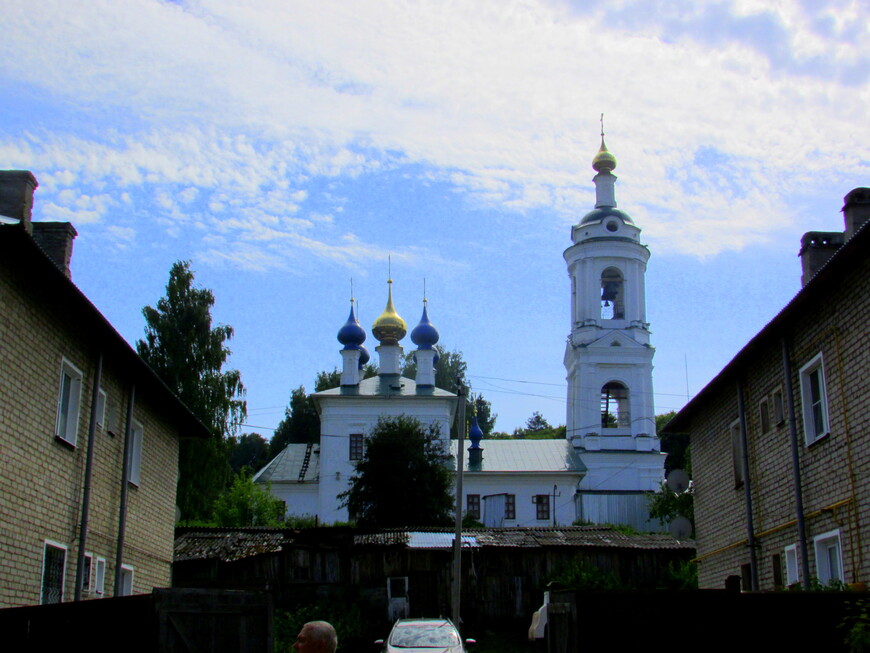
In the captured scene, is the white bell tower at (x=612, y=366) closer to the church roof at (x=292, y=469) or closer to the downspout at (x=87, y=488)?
the church roof at (x=292, y=469)

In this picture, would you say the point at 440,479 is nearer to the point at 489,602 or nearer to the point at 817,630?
the point at 489,602

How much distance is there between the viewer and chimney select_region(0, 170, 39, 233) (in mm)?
15703

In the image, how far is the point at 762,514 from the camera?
17.8 meters

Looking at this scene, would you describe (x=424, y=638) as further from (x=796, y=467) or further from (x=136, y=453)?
(x=796, y=467)

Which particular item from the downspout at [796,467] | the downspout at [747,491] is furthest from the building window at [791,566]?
the downspout at [747,491]

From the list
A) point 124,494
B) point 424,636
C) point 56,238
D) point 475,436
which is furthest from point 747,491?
point 475,436

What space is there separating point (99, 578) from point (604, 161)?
4363 centimetres

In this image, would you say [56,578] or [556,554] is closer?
[56,578]

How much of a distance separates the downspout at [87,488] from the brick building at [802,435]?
32.5 feet

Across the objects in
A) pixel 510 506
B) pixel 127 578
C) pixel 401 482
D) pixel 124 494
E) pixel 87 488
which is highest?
pixel 510 506

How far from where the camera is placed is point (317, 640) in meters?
6.91

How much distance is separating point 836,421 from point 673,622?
5079mm

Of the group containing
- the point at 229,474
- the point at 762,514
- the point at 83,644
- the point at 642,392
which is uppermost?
the point at 642,392

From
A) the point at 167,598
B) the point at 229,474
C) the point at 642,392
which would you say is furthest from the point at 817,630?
the point at 642,392
